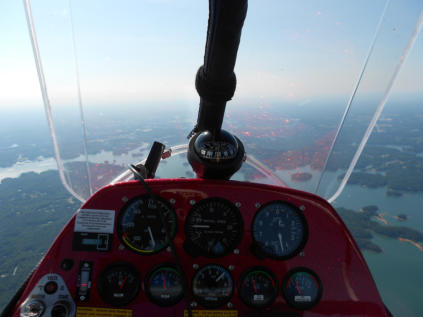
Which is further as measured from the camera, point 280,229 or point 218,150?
point 280,229

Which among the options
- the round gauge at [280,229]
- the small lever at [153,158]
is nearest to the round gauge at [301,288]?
the round gauge at [280,229]

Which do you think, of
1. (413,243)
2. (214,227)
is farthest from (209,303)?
(413,243)

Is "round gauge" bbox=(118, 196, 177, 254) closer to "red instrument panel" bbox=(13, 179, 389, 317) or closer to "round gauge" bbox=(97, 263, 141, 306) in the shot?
"red instrument panel" bbox=(13, 179, 389, 317)

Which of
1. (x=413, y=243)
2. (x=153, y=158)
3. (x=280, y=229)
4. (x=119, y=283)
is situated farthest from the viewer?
(x=413, y=243)

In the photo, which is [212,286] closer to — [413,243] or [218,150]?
[218,150]

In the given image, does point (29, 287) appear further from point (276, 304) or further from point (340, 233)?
point (340, 233)

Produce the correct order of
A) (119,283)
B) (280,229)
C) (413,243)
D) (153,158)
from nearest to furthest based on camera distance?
(119,283), (280,229), (153,158), (413,243)

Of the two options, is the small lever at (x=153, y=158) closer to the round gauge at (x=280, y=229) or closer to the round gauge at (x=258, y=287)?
the round gauge at (x=280, y=229)

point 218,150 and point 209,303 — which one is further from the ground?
point 218,150
